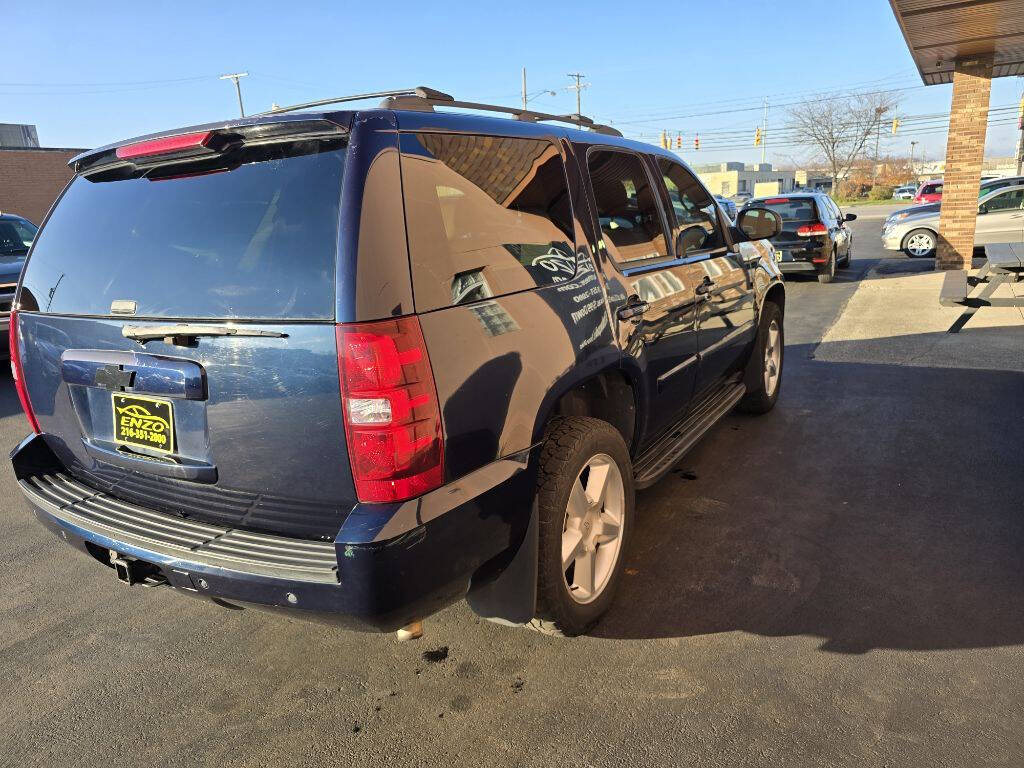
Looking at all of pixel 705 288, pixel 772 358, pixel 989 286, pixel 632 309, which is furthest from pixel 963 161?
pixel 632 309

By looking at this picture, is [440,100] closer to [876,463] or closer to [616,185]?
[616,185]

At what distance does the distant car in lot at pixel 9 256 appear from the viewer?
25.9 feet

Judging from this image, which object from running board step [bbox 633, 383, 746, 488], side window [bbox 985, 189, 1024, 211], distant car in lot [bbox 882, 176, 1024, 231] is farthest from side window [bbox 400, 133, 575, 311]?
side window [bbox 985, 189, 1024, 211]

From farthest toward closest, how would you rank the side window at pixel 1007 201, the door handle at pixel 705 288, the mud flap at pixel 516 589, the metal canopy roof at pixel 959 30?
the side window at pixel 1007 201
the metal canopy roof at pixel 959 30
the door handle at pixel 705 288
the mud flap at pixel 516 589

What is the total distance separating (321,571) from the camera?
2.01 meters

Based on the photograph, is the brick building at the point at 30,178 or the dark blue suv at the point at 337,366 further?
the brick building at the point at 30,178

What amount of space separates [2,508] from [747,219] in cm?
519

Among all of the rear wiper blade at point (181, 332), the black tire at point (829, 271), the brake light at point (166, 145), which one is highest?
the brake light at point (166, 145)

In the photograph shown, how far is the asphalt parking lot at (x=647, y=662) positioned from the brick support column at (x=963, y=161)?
11637 mm

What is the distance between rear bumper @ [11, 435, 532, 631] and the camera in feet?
6.50

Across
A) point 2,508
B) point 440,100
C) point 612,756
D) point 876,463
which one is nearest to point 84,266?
point 440,100

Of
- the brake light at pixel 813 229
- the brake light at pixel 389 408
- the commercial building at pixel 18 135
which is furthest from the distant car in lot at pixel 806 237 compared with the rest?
the commercial building at pixel 18 135

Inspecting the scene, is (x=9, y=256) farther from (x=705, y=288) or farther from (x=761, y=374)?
(x=761, y=374)

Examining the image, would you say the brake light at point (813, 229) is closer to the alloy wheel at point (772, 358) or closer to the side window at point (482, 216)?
the alloy wheel at point (772, 358)
